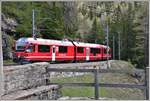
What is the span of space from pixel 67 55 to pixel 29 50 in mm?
4009

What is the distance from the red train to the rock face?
123 inches

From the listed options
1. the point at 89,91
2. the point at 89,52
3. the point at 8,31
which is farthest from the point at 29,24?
the point at 89,91

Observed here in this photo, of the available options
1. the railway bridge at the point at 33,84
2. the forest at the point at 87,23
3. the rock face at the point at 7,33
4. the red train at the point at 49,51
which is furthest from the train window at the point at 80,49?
the railway bridge at the point at 33,84

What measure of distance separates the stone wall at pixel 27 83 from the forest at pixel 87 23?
17.0 m

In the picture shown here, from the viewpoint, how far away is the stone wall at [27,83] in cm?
689

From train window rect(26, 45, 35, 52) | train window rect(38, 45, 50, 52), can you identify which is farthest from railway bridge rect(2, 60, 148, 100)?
train window rect(38, 45, 50, 52)

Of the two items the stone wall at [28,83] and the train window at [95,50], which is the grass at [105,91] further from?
the train window at [95,50]

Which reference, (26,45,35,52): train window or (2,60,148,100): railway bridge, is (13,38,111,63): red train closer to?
(26,45,35,52): train window

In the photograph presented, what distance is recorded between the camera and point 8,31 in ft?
85.9

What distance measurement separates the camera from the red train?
1959cm

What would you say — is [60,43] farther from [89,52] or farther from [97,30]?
[97,30]

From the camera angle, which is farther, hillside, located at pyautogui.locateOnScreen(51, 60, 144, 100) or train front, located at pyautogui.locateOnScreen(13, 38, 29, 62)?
train front, located at pyautogui.locateOnScreen(13, 38, 29, 62)

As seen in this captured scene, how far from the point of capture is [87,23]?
1347 inches

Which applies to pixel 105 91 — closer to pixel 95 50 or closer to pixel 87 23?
pixel 95 50
